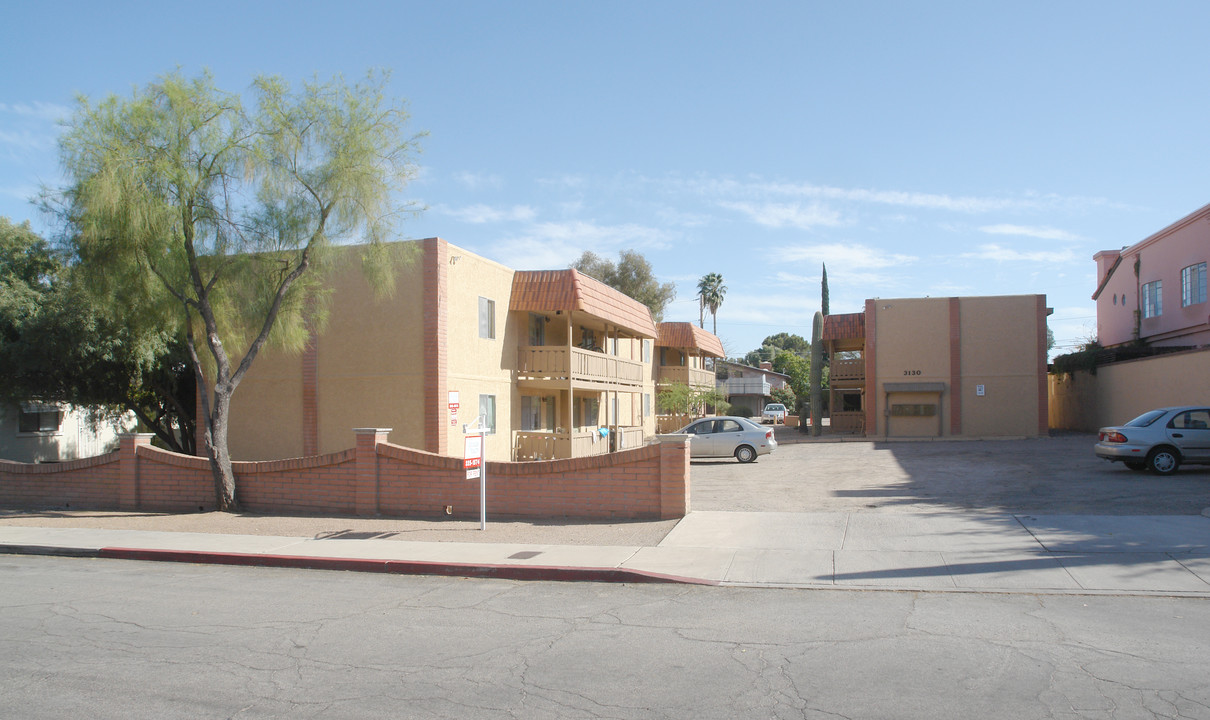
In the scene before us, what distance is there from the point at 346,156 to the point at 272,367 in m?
9.33

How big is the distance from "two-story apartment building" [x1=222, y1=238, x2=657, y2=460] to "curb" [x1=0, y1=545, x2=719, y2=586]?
27.7 ft

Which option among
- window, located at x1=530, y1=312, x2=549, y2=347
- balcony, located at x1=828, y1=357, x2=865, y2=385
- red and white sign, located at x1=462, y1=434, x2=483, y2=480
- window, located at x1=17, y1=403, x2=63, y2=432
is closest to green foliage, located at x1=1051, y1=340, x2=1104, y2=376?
balcony, located at x1=828, y1=357, x2=865, y2=385

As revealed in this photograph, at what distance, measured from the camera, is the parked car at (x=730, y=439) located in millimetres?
25344

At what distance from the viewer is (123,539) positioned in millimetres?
13391

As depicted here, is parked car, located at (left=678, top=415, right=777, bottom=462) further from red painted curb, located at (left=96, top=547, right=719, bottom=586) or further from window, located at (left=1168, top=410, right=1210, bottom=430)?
red painted curb, located at (left=96, top=547, right=719, bottom=586)

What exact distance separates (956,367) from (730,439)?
1484 cm

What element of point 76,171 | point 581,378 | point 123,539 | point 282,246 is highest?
point 76,171

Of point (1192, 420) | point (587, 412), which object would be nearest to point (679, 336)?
point (587, 412)

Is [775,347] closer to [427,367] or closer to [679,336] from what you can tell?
[679,336]

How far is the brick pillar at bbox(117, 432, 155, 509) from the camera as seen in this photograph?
1698 centimetres

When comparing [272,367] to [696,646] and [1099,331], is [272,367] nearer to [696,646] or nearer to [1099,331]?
[696,646]

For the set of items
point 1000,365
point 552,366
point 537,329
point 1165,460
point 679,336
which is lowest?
point 1165,460

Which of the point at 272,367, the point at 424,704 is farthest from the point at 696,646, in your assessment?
the point at 272,367

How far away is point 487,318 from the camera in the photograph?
24.7 metres
